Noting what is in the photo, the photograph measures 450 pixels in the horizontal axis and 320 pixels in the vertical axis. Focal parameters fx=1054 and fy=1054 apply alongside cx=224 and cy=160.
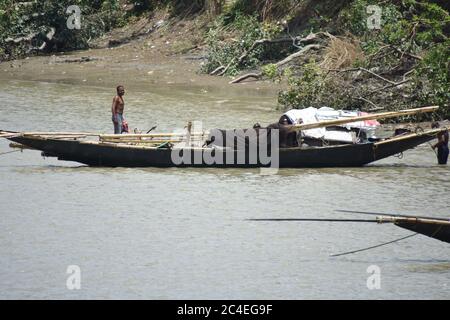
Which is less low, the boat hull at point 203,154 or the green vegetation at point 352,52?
the green vegetation at point 352,52

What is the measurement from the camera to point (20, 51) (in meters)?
30.3

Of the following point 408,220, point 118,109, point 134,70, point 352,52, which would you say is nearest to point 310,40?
point 352,52

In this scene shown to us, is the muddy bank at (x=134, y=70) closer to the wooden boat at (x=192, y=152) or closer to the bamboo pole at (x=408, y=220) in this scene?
the wooden boat at (x=192, y=152)

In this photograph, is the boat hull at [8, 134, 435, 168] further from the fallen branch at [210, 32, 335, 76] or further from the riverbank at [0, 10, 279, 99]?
the fallen branch at [210, 32, 335, 76]

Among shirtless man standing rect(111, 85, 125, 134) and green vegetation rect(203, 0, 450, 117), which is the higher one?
green vegetation rect(203, 0, 450, 117)

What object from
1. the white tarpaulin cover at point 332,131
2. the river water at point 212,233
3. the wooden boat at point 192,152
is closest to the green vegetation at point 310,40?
the river water at point 212,233

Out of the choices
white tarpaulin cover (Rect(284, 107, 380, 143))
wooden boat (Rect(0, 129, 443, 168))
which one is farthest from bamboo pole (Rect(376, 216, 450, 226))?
white tarpaulin cover (Rect(284, 107, 380, 143))

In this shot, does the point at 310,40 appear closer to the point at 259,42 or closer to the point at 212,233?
the point at 259,42

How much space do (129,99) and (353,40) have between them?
533 cm

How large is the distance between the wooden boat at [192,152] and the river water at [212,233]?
0.16 meters

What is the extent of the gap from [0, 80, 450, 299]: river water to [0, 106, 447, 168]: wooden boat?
0.54ft

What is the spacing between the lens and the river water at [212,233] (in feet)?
38.6

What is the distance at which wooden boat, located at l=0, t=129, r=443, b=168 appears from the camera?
1662cm
